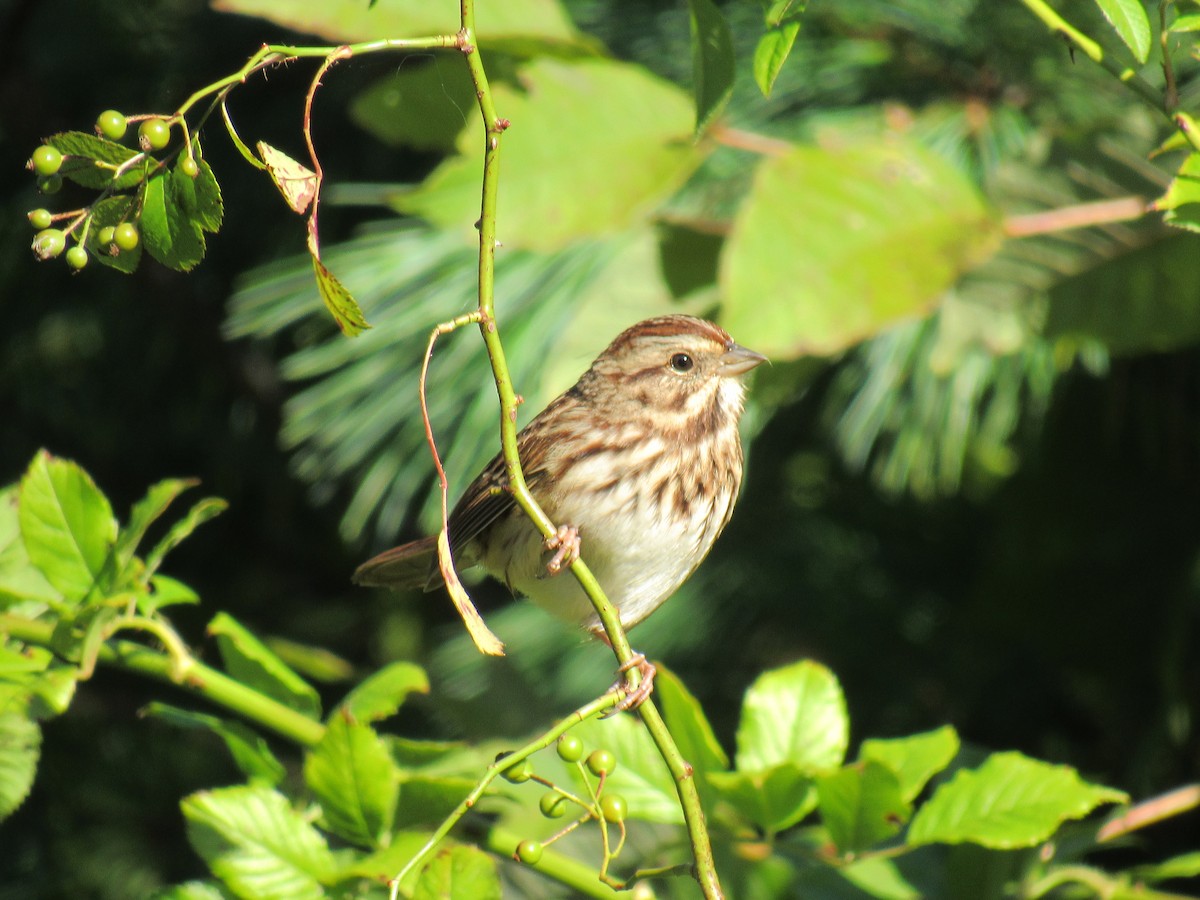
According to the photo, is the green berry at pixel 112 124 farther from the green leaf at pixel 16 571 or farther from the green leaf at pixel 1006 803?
the green leaf at pixel 1006 803

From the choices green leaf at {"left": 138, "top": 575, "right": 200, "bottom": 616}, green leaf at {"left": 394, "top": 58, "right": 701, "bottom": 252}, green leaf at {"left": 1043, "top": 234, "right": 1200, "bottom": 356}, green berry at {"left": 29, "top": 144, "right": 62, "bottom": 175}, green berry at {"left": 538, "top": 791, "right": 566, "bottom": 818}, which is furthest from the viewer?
green leaf at {"left": 1043, "top": 234, "right": 1200, "bottom": 356}

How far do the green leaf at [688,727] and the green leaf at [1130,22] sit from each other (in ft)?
2.46

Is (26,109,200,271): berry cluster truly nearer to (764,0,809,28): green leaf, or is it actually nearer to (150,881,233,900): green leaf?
(764,0,809,28): green leaf

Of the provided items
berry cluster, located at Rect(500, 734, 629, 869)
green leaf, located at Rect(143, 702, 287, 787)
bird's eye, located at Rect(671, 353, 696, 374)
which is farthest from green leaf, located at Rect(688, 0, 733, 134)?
bird's eye, located at Rect(671, 353, 696, 374)

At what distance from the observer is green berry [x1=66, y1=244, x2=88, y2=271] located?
3.70 feet

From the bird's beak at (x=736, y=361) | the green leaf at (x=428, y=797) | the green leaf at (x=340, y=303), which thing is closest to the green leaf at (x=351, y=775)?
the green leaf at (x=428, y=797)

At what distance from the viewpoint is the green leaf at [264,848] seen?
4.39 feet

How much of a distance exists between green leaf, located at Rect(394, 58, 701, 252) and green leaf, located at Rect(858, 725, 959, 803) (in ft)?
3.05

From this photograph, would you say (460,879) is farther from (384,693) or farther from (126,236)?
(126,236)

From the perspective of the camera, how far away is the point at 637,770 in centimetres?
159

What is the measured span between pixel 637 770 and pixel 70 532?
669 millimetres

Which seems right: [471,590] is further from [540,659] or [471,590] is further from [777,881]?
[777,881]

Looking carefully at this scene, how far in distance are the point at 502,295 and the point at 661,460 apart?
68 centimetres

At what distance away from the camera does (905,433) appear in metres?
3.02
